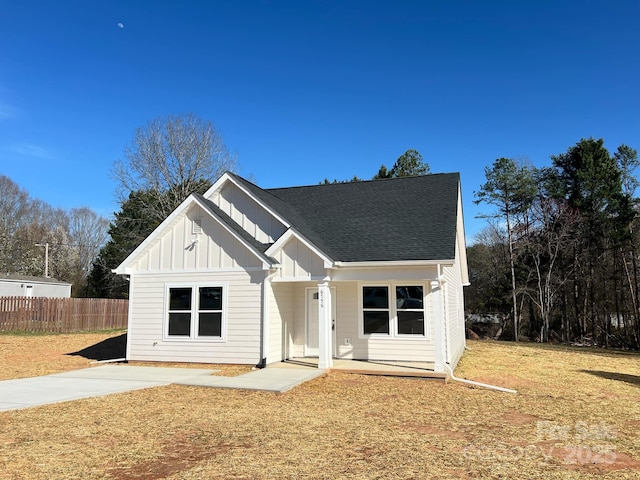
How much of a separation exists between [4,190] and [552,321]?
152 feet

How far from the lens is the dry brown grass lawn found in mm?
4832

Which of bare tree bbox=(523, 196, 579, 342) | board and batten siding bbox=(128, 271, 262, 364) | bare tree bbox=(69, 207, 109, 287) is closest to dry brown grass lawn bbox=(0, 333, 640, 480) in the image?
board and batten siding bbox=(128, 271, 262, 364)

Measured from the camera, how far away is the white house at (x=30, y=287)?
30.2 metres

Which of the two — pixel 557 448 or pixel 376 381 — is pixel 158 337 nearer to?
pixel 376 381

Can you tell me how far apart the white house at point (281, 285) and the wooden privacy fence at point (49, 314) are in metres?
13.4

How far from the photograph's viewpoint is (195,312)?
12.9 meters

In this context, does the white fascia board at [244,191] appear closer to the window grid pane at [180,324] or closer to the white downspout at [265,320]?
the white downspout at [265,320]

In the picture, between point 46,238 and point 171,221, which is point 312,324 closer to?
point 171,221

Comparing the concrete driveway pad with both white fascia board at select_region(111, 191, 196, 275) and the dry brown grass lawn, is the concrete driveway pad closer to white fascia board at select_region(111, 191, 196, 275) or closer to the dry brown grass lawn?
the dry brown grass lawn

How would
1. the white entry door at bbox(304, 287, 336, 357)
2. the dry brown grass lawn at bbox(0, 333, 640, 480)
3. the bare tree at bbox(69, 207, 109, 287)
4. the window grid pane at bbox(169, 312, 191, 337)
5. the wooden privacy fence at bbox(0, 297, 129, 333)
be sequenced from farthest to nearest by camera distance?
the bare tree at bbox(69, 207, 109, 287), the wooden privacy fence at bbox(0, 297, 129, 333), the white entry door at bbox(304, 287, 336, 357), the window grid pane at bbox(169, 312, 191, 337), the dry brown grass lawn at bbox(0, 333, 640, 480)

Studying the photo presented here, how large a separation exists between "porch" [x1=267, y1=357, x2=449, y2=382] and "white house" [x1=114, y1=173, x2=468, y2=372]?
0.31 metres

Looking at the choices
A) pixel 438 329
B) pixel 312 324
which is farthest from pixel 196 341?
pixel 438 329

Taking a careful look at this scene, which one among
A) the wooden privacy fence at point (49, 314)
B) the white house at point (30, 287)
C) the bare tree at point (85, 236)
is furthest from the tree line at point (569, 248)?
the bare tree at point (85, 236)

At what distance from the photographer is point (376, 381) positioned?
10523 millimetres
